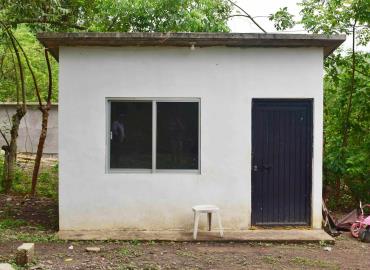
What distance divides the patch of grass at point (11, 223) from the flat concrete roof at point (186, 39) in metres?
3.07

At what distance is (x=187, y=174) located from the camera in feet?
27.0

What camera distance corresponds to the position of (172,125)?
827 cm

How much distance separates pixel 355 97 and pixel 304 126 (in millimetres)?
2491

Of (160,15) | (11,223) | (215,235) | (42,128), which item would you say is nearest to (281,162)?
(215,235)

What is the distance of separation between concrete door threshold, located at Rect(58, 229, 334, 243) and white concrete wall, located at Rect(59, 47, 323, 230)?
0.18 meters

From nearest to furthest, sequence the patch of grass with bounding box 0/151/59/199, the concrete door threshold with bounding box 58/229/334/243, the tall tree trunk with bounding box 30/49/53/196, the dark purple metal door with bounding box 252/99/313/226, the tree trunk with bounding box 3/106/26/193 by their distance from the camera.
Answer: the concrete door threshold with bounding box 58/229/334/243 → the dark purple metal door with bounding box 252/99/313/226 → the tall tree trunk with bounding box 30/49/53/196 → the tree trunk with bounding box 3/106/26/193 → the patch of grass with bounding box 0/151/59/199

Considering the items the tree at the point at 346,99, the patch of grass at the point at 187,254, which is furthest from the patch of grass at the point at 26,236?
the tree at the point at 346,99

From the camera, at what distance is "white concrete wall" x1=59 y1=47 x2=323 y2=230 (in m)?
8.19

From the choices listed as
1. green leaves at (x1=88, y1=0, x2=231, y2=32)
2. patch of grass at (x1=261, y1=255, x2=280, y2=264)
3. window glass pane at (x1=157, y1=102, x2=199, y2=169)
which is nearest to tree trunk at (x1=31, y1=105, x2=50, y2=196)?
green leaves at (x1=88, y1=0, x2=231, y2=32)

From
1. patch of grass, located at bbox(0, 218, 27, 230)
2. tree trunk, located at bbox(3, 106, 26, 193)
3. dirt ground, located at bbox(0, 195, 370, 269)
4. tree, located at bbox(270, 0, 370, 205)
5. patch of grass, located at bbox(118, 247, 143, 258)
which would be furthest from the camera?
tree trunk, located at bbox(3, 106, 26, 193)

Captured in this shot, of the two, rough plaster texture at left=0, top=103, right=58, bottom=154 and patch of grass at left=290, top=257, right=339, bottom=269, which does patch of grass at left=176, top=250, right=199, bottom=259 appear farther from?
rough plaster texture at left=0, top=103, right=58, bottom=154

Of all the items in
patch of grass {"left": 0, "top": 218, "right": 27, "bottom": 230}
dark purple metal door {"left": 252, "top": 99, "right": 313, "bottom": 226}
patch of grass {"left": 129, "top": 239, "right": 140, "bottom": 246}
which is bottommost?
patch of grass {"left": 129, "top": 239, "right": 140, "bottom": 246}

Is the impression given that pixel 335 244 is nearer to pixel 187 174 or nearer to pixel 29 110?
pixel 187 174

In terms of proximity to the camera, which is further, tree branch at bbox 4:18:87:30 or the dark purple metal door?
tree branch at bbox 4:18:87:30
